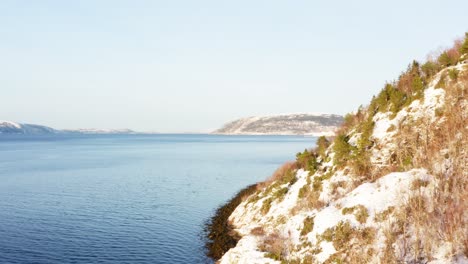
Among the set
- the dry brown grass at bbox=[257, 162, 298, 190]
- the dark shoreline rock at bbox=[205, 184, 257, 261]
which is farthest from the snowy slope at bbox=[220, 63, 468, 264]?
the dry brown grass at bbox=[257, 162, 298, 190]

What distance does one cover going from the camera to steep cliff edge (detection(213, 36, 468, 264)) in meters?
15.2

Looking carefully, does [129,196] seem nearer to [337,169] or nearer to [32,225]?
[32,225]

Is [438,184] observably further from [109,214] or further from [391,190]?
[109,214]

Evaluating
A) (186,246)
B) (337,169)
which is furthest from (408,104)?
(186,246)

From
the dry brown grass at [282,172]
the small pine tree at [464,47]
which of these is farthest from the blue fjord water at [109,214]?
the small pine tree at [464,47]

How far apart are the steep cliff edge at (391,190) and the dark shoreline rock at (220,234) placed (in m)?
2.37

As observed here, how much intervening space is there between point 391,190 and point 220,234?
18916 mm

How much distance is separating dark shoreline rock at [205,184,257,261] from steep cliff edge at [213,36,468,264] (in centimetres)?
237

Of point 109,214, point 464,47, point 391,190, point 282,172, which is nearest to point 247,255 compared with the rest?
point 391,190

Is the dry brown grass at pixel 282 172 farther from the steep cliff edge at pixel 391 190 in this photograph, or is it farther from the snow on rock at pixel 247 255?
the snow on rock at pixel 247 255

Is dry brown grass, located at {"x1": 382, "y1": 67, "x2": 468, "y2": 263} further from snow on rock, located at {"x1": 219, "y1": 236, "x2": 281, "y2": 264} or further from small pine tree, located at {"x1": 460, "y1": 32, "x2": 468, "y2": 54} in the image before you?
snow on rock, located at {"x1": 219, "y1": 236, "x2": 281, "y2": 264}

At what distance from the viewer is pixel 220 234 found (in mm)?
33688

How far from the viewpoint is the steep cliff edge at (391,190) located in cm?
1523

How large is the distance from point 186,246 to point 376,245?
18520mm
